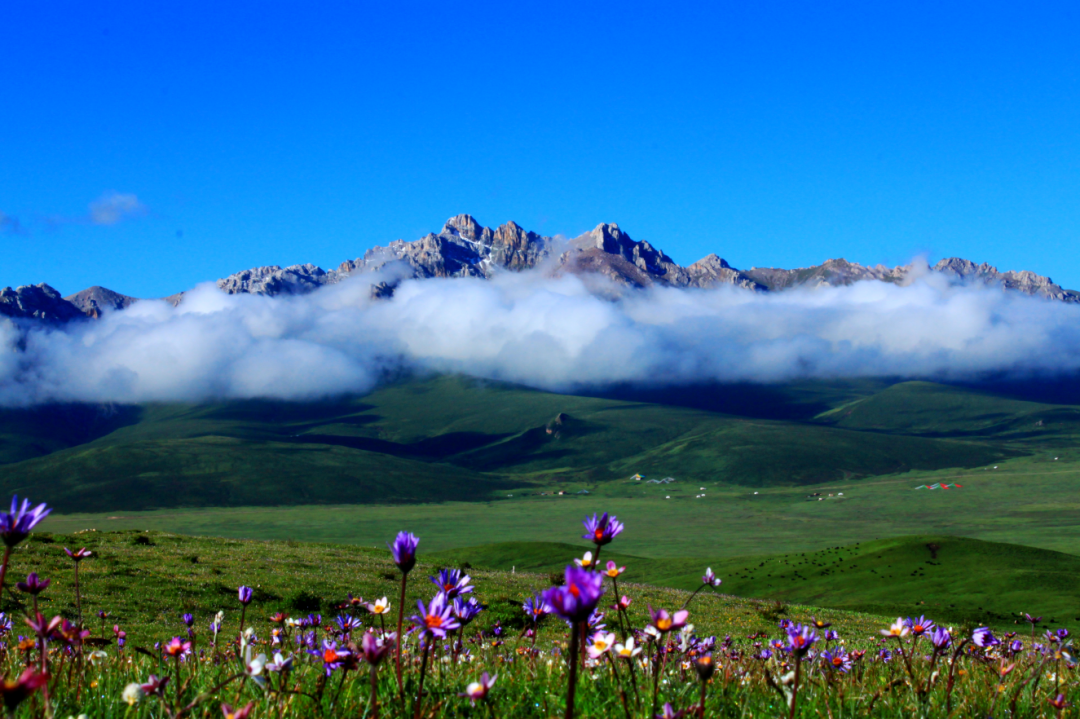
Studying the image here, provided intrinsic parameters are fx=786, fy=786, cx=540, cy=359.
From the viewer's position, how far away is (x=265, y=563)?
33.9 m

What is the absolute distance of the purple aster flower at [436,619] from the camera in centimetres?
339

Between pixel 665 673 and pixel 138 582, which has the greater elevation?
pixel 665 673

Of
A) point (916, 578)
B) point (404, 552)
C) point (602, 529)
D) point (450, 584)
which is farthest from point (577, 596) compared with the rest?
point (916, 578)

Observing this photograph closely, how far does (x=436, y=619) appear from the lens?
3527 millimetres

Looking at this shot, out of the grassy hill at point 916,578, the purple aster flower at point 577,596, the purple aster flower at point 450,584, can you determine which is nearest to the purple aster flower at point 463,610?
the purple aster flower at point 450,584

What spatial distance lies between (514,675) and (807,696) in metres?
2.07

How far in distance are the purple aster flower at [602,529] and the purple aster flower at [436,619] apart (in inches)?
29.5

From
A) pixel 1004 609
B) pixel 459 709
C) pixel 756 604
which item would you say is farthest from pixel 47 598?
pixel 1004 609

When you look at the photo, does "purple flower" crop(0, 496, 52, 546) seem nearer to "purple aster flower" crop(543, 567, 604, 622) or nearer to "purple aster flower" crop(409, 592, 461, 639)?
"purple aster flower" crop(409, 592, 461, 639)

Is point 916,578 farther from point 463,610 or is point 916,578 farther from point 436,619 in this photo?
point 436,619

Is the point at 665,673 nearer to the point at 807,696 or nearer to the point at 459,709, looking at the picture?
the point at 807,696

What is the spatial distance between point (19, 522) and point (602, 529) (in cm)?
253

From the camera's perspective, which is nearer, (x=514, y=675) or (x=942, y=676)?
(x=514, y=675)

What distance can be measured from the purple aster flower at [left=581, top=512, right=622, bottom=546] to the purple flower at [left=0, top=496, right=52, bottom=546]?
2.32m
